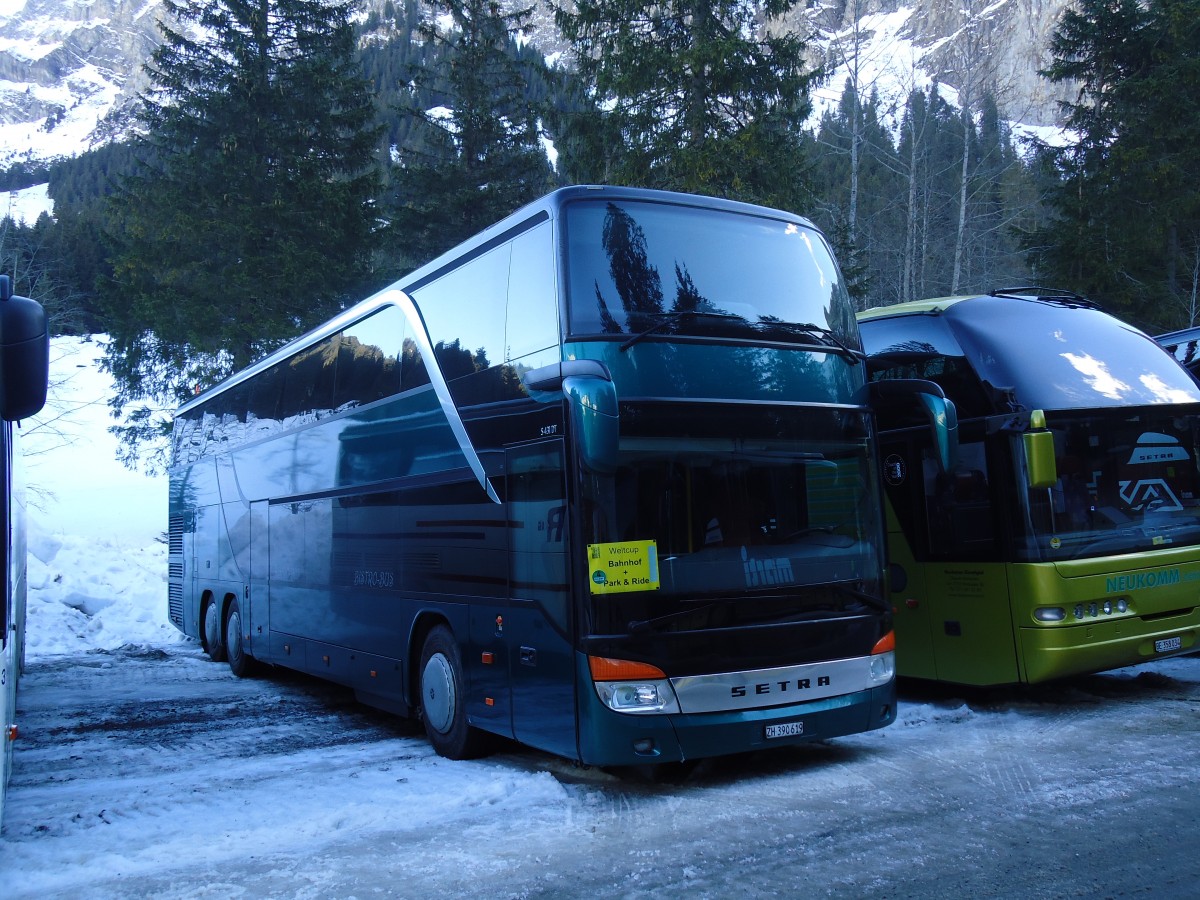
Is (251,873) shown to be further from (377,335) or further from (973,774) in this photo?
(377,335)

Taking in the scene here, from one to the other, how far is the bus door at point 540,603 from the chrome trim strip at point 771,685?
731mm

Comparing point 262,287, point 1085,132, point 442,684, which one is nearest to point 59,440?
point 262,287

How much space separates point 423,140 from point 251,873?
27.8 m

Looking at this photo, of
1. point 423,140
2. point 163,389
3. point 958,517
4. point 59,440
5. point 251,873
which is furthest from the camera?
point 59,440

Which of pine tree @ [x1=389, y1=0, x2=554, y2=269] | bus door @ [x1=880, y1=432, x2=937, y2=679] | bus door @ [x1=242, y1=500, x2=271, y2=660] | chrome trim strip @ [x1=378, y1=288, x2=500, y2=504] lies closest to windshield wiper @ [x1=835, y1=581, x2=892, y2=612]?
bus door @ [x1=880, y1=432, x2=937, y2=679]

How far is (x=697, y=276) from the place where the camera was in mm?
6961

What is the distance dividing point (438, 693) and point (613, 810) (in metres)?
2.25

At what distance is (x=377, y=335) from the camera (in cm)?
940

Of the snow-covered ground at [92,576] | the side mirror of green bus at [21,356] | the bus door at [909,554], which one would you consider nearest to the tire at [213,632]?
the snow-covered ground at [92,576]

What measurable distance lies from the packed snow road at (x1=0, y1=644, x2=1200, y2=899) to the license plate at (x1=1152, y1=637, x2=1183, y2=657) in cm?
45

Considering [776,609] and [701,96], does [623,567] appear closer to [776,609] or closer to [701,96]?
[776,609]

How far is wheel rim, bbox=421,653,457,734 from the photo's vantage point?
784 centimetres

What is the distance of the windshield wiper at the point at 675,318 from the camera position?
6.45m

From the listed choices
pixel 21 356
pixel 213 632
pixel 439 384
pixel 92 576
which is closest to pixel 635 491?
pixel 439 384
